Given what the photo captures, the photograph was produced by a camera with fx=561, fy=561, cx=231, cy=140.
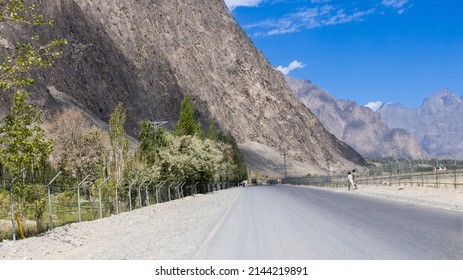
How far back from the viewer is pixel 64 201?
3206 centimetres

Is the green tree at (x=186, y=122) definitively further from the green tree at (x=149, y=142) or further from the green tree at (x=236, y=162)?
the green tree at (x=236, y=162)

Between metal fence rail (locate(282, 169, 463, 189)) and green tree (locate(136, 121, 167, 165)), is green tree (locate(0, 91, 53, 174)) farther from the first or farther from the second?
green tree (locate(136, 121, 167, 165))

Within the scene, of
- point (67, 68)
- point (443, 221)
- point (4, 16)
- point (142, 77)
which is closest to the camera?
point (4, 16)

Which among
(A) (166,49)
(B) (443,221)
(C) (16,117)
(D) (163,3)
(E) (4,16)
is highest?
(D) (163,3)

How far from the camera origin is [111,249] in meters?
15.1

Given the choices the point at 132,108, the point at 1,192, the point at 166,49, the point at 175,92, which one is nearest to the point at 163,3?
the point at 166,49

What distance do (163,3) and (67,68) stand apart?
172 feet

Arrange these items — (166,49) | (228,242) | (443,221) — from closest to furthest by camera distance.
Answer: (228,242)
(443,221)
(166,49)

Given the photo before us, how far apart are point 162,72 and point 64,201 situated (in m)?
124

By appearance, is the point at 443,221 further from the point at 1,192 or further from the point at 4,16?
the point at 1,192

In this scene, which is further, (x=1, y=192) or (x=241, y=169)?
(x=241, y=169)

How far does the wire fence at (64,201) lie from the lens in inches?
827

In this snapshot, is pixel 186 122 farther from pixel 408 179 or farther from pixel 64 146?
pixel 408 179

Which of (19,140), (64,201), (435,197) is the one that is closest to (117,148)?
(64,201)
